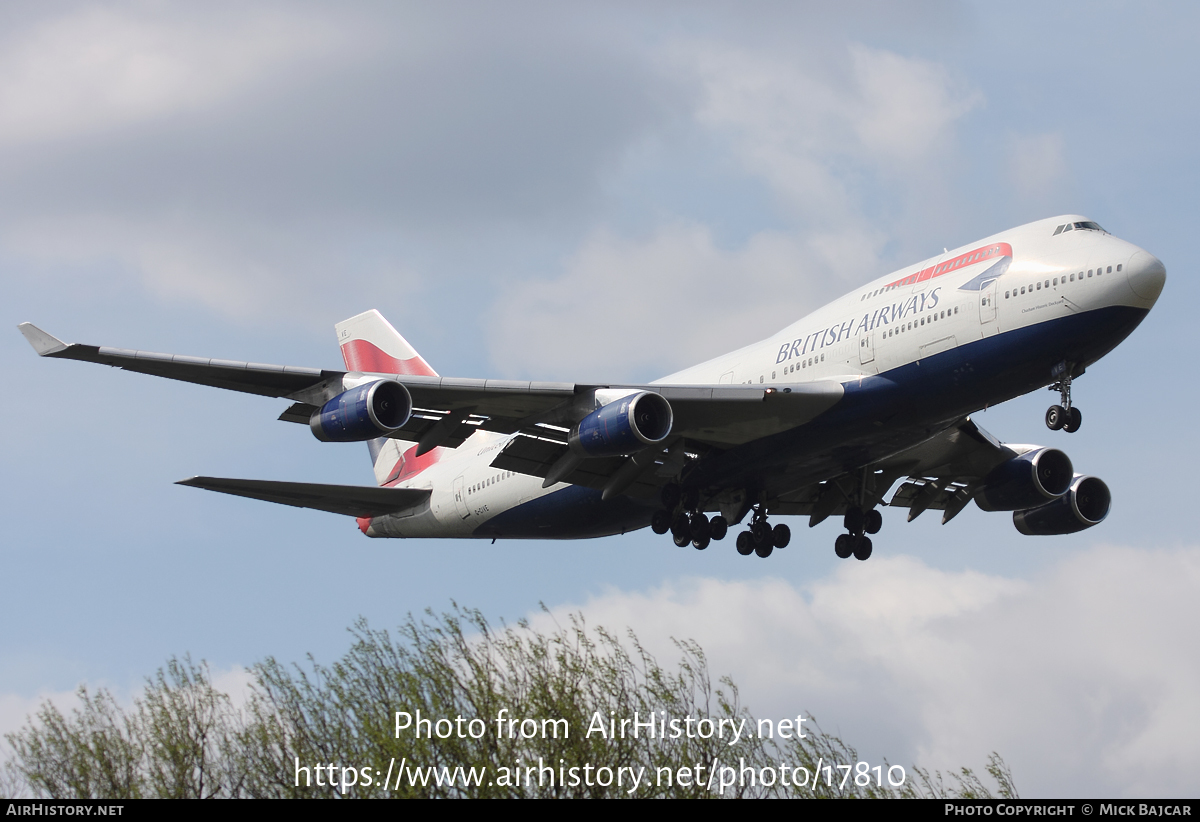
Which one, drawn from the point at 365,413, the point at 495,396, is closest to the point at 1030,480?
the point at 495,396

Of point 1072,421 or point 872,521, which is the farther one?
point 872,521

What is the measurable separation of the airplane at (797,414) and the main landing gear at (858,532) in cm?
6

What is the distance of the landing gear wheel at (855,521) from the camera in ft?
129

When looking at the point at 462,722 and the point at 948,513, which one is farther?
the point at 948,513

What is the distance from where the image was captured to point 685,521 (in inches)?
1441

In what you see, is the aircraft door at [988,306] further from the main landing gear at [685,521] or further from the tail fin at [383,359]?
the tail fin at [383,359]

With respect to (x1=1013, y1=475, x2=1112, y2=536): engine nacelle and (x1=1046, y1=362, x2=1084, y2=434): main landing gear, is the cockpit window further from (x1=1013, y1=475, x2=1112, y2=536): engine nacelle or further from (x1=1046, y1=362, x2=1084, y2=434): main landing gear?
(x1=1013, y1=475, x2=1112, y2=536): engine nacelle

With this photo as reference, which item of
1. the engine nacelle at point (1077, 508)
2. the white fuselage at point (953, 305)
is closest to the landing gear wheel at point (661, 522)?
the white fuselage at point (953, 305)

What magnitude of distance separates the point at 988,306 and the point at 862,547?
11.4m

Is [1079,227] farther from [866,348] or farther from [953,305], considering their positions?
[866,348]

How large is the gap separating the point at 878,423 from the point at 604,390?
6.56 m

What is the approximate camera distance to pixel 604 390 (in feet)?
106
